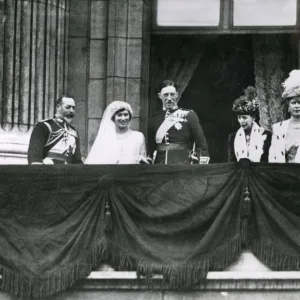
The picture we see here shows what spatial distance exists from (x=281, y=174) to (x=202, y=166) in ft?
3.03

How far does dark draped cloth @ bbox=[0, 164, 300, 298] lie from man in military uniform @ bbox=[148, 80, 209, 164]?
48.5 inches

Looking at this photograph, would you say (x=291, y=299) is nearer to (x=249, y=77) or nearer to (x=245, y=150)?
(x=245, y=150)

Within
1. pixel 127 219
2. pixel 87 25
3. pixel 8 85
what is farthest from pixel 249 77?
pixel 127 219

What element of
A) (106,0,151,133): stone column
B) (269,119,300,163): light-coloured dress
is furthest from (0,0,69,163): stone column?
(269,119,300,163): light-coloured dress

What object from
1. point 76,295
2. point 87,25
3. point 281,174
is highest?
point 87,25

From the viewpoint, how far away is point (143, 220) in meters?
17.3

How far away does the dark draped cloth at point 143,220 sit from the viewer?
17047mm

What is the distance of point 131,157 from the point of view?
18156mm

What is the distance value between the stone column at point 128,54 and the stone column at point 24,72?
3.95 ft

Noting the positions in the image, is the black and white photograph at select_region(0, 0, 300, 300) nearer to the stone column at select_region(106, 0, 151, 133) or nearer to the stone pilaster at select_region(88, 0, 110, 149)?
the stone pilaster at select_region(88, 0, 110, 149)

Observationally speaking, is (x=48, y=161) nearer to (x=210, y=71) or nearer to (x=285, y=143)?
(x=285, y=143)

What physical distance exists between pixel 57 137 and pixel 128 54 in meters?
3.71

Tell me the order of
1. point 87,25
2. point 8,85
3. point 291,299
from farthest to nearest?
point 87,25 → point 8,85 → point 291,299

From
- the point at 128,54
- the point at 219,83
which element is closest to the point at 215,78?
the point at 219,83
